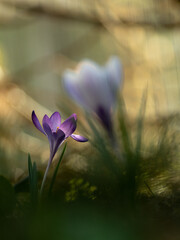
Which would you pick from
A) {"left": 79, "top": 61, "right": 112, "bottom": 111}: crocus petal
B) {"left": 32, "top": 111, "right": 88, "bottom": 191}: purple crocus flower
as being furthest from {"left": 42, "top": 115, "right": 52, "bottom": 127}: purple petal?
{"left": 79, "top": 61, "right": 112, "bottom": 111}: crocus petal

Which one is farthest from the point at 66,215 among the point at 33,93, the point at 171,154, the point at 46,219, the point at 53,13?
the point at 33,93

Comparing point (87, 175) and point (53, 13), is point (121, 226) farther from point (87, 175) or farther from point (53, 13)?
point (53, 13)

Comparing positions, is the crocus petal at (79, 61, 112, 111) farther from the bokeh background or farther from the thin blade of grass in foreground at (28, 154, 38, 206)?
the thin blade of grass in foreground at (28, 154, 38, 206)

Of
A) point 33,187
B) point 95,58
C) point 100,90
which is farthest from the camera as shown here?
point 95,58

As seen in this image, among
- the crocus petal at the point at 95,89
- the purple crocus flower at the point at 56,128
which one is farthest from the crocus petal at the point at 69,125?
the crocus petal at the point at 95,89

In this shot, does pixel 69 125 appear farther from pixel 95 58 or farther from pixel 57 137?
pixel 95 58

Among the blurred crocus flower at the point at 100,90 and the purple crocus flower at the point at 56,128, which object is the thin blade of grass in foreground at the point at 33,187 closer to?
the purple crocus flower at the point at 56,128

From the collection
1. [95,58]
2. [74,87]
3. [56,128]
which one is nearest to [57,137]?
[56,128]
